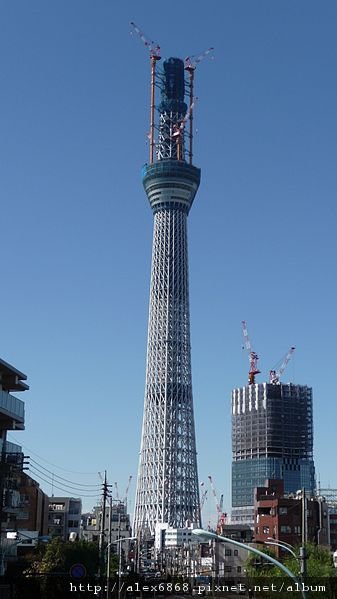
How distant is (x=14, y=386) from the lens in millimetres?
80938

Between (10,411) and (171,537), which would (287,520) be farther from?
(171,537)

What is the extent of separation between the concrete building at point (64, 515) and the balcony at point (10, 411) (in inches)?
3187

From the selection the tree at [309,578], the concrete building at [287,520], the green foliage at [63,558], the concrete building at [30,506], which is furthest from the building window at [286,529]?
the tree at [309,578]

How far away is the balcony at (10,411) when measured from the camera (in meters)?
72.5

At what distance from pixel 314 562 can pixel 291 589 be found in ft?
Result: 31.5

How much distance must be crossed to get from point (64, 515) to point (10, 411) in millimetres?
92674

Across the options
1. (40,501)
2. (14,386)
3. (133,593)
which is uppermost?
(14,386)

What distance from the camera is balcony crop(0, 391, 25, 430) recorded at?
238 feet

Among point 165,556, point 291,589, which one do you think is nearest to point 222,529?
point 165,556

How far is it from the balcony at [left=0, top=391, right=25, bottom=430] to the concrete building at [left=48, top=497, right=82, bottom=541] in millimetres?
80959

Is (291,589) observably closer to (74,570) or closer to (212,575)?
(74,570)

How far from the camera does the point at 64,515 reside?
6348 inches

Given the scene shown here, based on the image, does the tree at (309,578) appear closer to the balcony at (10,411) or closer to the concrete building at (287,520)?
the balcony at (10,411)

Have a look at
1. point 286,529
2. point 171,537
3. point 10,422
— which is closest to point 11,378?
point 10,422
